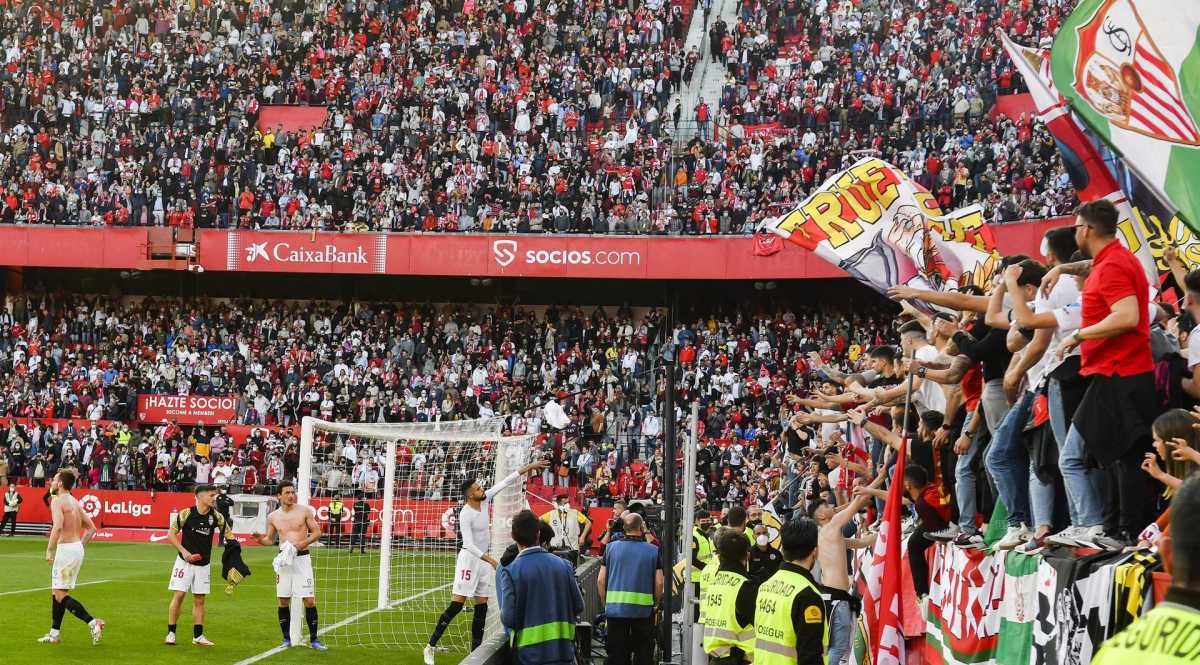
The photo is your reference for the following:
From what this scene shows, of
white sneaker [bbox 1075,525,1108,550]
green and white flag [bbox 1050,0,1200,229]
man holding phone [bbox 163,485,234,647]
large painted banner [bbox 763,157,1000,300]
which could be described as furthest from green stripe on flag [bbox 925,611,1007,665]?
man holding phone [bbox 163,485,234,647]

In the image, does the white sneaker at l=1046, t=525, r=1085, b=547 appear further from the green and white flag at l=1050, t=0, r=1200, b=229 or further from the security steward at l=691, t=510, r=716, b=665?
the security steward at l=691, t=510, r=716, b=665

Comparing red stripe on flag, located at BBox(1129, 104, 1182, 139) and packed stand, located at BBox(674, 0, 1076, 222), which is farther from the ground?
packed stand, located at BBox(674, 0, 1076, 222)

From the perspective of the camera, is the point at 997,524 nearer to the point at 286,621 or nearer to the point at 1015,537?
the point at 1015,537

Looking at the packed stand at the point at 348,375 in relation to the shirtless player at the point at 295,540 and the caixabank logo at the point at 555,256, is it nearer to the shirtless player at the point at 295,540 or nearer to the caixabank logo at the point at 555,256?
the caixabank logo at the point at 555,256

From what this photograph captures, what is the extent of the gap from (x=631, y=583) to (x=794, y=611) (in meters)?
5.06

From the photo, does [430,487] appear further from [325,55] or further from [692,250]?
[325,55]

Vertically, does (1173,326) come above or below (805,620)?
above

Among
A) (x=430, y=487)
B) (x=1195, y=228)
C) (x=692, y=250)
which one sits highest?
(x=692, y=250)

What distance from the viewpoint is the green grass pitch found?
47.7 feet

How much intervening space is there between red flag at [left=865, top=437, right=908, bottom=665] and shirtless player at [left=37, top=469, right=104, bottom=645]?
29.6 feet

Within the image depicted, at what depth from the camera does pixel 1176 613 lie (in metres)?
3.12

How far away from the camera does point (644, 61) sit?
147 ft

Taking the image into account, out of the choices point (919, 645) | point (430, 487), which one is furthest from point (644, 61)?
point (919, 645)

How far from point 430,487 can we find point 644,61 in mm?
25015
